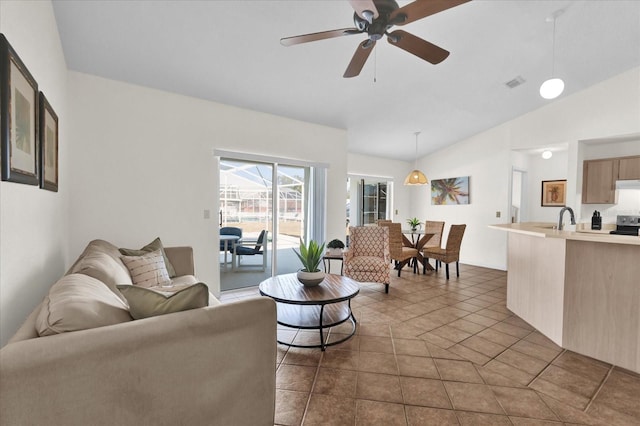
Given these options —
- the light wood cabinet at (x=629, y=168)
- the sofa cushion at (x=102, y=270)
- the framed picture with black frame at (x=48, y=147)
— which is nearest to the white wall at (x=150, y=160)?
the framed picture with black frame at (x=48, y=147)

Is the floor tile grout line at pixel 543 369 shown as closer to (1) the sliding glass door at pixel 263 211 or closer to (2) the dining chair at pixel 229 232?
(1) the sliding glass door at pixel 263 211

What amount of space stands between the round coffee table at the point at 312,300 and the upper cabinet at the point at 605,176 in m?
4.45

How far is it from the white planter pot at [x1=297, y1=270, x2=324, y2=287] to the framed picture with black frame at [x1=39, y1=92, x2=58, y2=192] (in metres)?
2.07

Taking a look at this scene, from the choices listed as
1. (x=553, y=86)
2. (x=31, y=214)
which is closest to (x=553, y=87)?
(x=553, y=86)

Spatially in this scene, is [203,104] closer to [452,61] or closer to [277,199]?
[277,199]

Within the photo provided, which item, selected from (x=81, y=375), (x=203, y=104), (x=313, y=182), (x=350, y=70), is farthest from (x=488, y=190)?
(x=81, y=375)

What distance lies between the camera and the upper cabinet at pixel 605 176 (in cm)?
430

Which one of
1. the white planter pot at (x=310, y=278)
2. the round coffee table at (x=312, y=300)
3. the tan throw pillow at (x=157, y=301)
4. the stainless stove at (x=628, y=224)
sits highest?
the stainless stove at (x=628, y=224)

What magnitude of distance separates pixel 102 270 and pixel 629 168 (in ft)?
21.3

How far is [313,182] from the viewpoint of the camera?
5137 mm

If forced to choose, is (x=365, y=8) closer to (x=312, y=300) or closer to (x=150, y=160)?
(x=312, y=300)

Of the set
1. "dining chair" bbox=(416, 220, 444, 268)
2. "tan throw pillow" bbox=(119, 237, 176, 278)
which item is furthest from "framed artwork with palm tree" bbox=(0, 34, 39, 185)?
"dining chair" bbox=(416, 220, 444, 268)

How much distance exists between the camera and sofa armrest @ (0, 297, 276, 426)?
0.92 metres

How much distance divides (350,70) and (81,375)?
2.62 m
